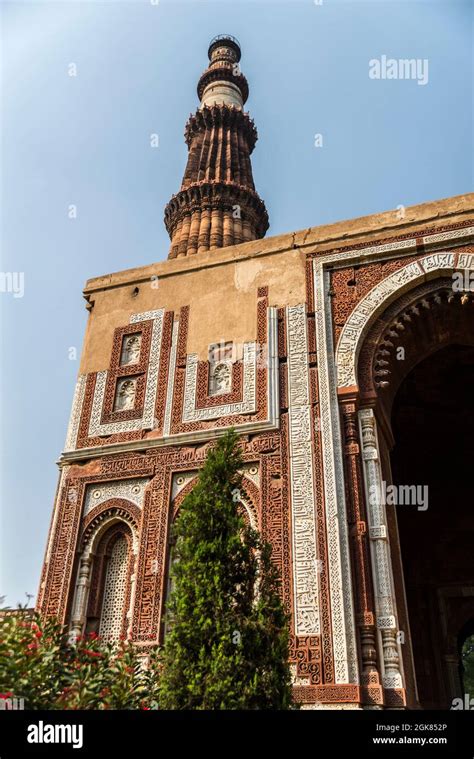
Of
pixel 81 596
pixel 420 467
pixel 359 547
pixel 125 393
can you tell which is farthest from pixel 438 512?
pixel 81 596

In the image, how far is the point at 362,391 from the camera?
280 inches

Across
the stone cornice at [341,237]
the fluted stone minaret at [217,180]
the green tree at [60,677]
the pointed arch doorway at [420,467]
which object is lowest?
the green tree at [60,677]

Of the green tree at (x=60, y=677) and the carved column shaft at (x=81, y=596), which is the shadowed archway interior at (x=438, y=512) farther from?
the green tree at (x=60, y=677)

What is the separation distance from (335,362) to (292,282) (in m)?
1.30

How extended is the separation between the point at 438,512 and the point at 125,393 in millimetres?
6188

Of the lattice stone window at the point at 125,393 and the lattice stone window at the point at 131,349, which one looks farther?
the lattice stone window at the point at 131,349

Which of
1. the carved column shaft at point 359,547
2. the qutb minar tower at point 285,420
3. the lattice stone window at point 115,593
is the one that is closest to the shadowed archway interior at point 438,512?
the qutb minar tower at point 285,420

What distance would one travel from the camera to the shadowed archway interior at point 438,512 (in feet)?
32.6

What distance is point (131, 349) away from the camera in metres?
8.52

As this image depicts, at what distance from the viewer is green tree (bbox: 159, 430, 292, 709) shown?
171 inches

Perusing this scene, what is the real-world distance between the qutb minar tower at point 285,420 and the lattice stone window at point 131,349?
2 centimetres
